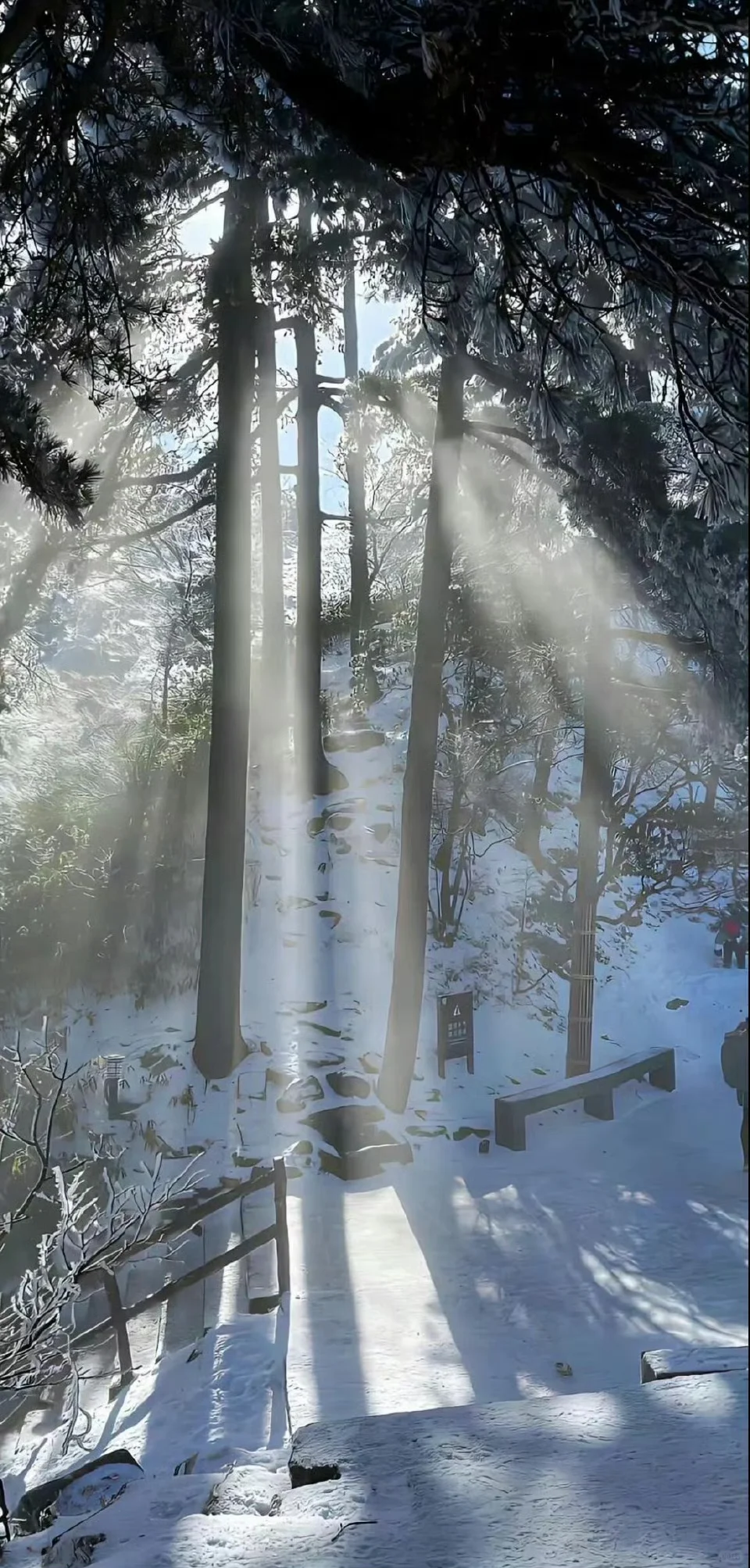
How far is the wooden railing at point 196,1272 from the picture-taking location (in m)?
4.87

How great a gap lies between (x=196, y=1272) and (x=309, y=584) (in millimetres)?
7128

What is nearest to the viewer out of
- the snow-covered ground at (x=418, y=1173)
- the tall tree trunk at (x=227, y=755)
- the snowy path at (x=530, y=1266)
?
the snowy path at (x=530, y=1266)

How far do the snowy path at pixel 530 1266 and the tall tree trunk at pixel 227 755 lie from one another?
192 centimetres

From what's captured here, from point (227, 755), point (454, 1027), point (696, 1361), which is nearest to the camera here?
point (696, 1361)

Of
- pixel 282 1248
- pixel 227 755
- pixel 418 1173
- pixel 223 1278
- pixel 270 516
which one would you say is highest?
pixel 270 516

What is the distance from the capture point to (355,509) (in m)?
10.3

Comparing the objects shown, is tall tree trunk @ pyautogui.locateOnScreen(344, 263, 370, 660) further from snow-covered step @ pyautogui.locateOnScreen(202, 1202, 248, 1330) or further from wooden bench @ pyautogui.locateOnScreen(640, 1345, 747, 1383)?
wooden bench @ pyautogui.locateOnScreen(640, 1345, 747, 1383)

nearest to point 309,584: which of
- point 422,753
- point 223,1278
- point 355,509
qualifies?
point 355,509

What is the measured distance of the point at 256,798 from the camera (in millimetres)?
11469

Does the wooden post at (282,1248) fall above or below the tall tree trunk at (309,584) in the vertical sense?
below

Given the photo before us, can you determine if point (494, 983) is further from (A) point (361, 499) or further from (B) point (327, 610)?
(A) point (361, 499)

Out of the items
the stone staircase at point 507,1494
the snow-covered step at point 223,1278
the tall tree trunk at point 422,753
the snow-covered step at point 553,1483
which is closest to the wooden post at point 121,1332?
the snow-covered step at point 223,1278

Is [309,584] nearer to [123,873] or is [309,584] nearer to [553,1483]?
[123,873]

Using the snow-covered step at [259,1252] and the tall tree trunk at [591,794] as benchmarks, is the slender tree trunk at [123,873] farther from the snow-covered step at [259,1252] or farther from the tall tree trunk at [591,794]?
the tall tree trunk at [591,794]
